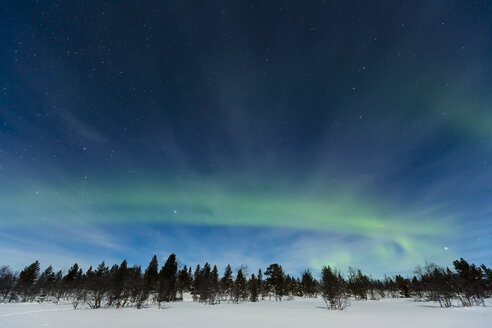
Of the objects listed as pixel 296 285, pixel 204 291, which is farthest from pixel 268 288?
pixel 204 291

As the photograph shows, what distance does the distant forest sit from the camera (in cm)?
3152

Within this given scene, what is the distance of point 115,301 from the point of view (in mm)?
31531

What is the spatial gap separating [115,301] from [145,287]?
175 inches

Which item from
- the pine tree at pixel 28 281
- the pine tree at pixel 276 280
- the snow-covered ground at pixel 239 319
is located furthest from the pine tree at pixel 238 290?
the pine tree at pixel 28 281

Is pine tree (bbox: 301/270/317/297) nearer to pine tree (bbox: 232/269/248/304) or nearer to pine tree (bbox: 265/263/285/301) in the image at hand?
pine tree (bbox: 265/263/285/301)

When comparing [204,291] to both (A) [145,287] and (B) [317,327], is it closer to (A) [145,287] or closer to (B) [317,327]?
(A) [145,287]

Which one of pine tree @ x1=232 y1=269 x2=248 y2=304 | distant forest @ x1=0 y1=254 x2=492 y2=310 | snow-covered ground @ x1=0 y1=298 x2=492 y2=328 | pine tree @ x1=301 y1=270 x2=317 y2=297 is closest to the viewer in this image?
snow-covered ground @ x1=0 y1=298 x2=492 y2=328

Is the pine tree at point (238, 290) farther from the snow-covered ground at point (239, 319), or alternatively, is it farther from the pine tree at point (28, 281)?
the pine tree at point (28, 281)

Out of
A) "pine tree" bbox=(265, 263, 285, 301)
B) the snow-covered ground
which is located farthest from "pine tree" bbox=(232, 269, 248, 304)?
the snow-covered ground

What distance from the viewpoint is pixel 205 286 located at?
46.2 m

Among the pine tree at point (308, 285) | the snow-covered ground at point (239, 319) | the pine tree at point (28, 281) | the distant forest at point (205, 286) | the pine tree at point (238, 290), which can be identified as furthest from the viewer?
the pine tree at point (308, 285)

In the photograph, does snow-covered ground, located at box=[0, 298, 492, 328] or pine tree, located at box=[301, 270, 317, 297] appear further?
pine tree, located at box=[301, 270, 317, 297]

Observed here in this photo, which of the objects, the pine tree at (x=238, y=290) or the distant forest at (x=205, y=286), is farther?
the pine tree at (x=238, y=290)

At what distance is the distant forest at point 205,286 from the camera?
31.5 meters
